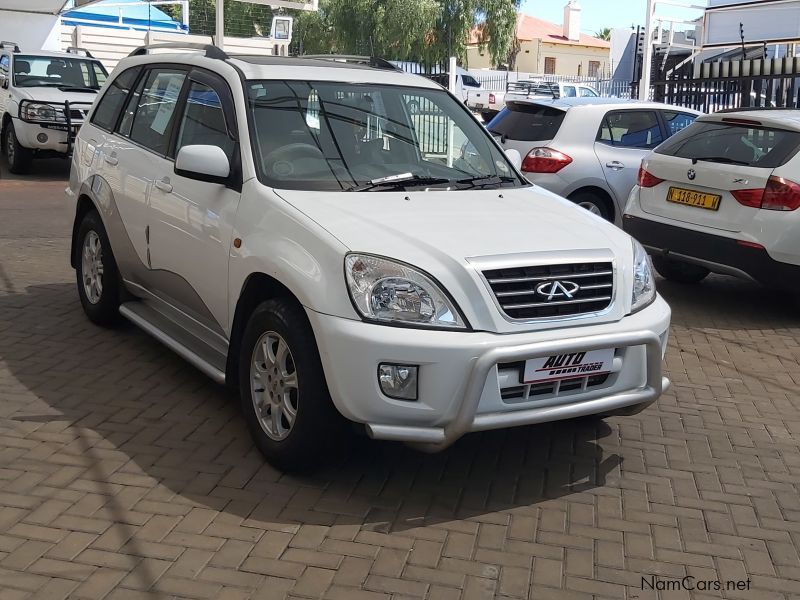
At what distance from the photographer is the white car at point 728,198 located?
7.29 meters

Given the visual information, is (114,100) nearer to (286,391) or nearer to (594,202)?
(286,391)

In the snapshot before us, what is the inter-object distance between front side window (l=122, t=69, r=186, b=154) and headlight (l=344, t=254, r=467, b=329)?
83.6 inches

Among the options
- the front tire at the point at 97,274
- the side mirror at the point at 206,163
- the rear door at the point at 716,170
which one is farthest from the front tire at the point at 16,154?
the side mirror at the point at 206,163

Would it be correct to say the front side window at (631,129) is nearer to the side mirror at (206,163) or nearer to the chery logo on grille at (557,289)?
the side mirror at (206,163)

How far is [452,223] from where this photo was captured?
174 inches

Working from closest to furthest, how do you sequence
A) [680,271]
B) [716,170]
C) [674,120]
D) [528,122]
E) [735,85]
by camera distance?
[716,170]
[680,271]
[528,122]
[674,120]
[735,85]

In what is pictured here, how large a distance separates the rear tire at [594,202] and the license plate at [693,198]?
212 cm

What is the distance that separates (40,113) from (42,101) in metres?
0.24

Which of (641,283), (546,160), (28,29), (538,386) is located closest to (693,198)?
(546,160)

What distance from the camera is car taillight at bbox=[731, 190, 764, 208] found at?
7.37m

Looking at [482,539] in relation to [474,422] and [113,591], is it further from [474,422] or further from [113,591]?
[113,591]

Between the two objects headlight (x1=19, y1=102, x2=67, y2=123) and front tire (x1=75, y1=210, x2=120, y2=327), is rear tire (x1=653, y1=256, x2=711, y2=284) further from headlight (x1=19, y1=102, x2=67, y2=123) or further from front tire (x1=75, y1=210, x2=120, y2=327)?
headlight (x1=19, y1=102, x2=67, y2=123)

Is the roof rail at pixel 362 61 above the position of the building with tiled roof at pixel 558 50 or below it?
below

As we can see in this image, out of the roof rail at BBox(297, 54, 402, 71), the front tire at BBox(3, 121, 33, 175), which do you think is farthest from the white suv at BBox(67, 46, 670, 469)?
the front tire at BBox(3, 121, 33, 175)
